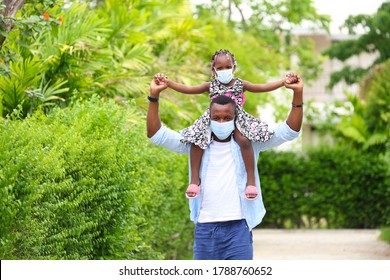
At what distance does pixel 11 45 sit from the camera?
10742 mm

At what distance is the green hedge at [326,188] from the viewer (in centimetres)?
2430

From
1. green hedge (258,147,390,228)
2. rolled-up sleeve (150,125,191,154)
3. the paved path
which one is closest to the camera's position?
rolled-up sleeve (150,125,191,154)

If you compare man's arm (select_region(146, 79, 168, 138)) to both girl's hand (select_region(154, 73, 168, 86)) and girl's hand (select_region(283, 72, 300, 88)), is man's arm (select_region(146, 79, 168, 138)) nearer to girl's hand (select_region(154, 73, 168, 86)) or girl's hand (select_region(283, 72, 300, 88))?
girl's hand (select_region(154, 73, 168, 86))

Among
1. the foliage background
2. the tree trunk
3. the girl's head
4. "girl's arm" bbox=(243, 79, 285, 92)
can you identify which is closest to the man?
"girl's arm" bbox=(243, 79, 285, 92)

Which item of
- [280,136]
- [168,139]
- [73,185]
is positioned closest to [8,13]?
[73,185]

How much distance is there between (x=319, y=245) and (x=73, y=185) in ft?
40.5

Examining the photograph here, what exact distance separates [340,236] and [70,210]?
594 inches

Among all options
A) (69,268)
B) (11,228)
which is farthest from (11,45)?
(69,268)

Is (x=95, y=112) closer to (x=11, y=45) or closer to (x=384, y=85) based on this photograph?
(x=11, y=45)

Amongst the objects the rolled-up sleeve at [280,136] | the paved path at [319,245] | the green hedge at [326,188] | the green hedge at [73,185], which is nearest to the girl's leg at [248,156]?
the rolled-up sleeve at [280,136]

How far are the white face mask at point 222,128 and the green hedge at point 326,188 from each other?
60.1 ft

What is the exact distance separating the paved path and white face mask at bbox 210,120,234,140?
382 inches

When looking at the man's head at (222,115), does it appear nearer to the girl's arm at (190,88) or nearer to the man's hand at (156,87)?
the girl's arm at (190,88)

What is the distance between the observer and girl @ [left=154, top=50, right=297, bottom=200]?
6.23 m
